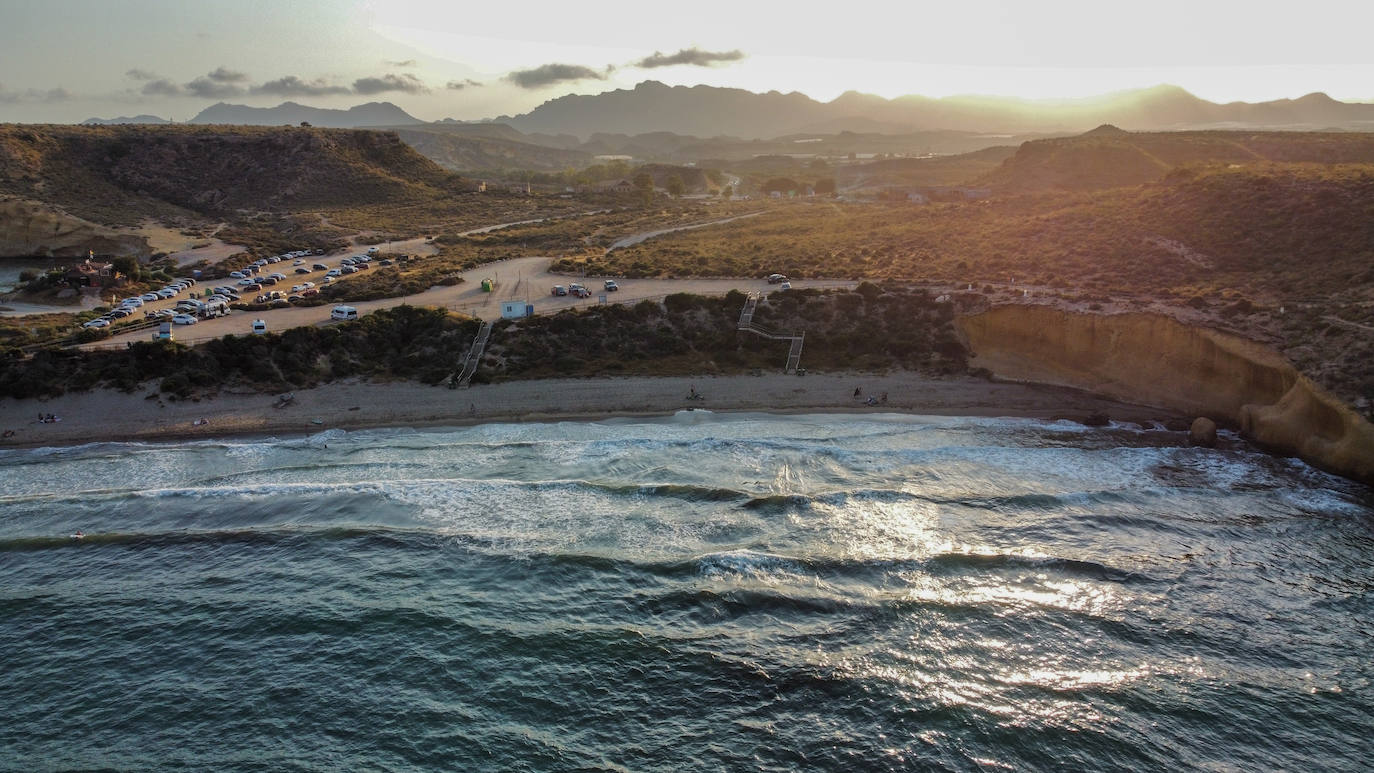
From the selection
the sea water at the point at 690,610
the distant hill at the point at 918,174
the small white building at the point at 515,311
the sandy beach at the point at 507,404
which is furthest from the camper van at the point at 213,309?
the distant hill at the point at 918,174

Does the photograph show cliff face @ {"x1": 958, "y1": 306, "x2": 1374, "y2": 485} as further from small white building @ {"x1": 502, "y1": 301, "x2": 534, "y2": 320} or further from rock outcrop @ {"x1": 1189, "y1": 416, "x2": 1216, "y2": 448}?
small white building @ {"x1": 502, "y1": 301, "x2": 534, "y2": 320}

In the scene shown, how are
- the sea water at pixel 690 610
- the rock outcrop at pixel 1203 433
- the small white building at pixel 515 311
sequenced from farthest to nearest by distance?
the small white building at pixel 515 311, the rock outcrop at pixel 1203 433, the sea water at pixel 690 610

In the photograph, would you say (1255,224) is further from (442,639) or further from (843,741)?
(442,639)

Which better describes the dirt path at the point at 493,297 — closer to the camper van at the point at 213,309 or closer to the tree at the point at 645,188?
the camper van at the point at 213,309

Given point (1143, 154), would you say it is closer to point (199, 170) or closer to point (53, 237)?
point (53, 237)

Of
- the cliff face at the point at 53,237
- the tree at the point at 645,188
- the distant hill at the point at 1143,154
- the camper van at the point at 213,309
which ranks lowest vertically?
the camper van at the point at 213,309

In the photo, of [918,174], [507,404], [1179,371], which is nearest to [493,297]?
[507,404]

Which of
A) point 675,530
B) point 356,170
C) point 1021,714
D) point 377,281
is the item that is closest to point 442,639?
point 675,530
